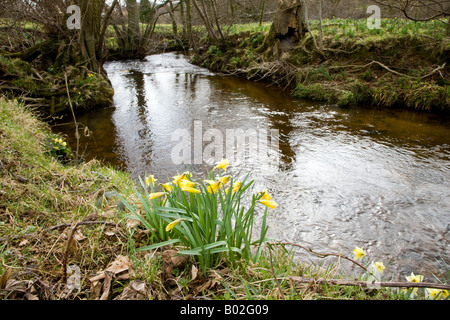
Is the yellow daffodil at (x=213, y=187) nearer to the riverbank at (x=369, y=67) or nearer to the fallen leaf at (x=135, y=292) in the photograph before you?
the fallen leaf at (x=135, y=292)

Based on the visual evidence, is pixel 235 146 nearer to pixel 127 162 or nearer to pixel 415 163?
pixel 127 162

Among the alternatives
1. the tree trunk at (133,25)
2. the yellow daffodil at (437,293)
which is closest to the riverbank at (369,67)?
the yellow daffodil at (437,293)

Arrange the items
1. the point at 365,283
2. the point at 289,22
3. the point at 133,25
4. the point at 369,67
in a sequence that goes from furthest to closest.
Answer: the point at 133,25, the point at 289,22, the point at 369,67, the point at 365,283

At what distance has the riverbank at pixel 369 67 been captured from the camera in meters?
6.48

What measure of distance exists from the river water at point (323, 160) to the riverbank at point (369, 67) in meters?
0.48

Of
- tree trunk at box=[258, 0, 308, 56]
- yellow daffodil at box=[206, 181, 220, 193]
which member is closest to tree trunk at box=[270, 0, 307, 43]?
tree trunk at box=[258, 0, 308, 56]

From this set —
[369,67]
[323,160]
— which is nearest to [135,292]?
[323,160]

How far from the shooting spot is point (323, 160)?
4.24 meters

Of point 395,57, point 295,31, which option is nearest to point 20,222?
point 395,57

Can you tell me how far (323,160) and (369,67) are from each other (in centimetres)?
496

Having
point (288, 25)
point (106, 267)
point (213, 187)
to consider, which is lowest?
point (106, 267)

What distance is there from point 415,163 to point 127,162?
4692mm

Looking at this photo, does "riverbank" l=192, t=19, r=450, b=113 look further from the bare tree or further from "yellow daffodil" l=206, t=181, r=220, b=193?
"yellow daffodil" l=206, t=181, r=220, b=193

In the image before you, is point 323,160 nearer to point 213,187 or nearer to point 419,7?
point 213,187
